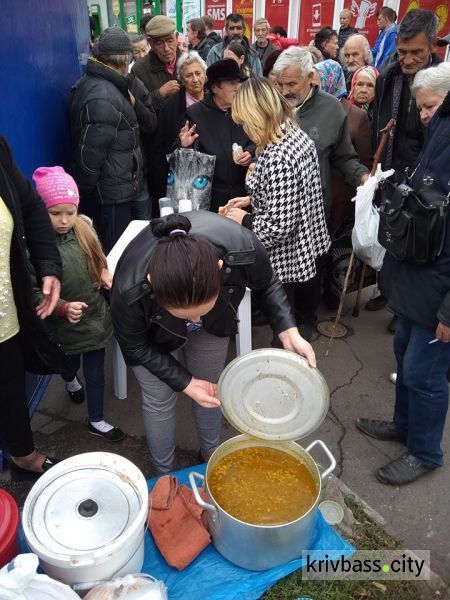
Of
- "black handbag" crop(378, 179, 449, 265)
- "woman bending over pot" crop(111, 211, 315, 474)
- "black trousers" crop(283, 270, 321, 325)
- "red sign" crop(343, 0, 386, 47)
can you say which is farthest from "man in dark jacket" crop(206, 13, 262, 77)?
"red sign" crop(343, 0, 386, 47)

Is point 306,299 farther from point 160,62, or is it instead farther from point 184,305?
point 160,62

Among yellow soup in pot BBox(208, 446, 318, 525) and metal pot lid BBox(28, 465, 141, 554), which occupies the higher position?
metal pot lid BBox(28, 465, 141, 554)

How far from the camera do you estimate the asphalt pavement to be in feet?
7.83

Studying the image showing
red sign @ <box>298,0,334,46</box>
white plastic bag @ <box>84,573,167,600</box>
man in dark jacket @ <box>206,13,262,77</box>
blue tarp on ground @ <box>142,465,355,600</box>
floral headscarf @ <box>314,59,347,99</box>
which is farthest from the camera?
red sign @ <box>298,0,334,46</box>

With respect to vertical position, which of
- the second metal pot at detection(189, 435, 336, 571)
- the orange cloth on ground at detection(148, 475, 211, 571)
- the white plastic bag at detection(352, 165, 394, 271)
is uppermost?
the white plastic bag at detection(352, 165, 394, 271)

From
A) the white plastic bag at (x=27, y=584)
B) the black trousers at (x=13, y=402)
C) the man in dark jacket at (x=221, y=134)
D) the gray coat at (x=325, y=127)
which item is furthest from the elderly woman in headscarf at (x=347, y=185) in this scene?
the white plastic bag at (x=27, y=584)

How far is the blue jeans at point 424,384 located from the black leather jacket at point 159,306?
33.1 inches

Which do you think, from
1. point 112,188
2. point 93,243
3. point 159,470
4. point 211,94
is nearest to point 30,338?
point 93,243

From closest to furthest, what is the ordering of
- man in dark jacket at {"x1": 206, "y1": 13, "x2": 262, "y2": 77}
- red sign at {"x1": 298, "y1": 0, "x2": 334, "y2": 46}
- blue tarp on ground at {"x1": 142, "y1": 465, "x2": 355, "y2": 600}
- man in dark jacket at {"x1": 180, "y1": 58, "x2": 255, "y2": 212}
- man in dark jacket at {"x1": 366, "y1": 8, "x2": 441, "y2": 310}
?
blue tarp on ground at {"x1": 142, "y1": 465, "x2": 355, "y2": 600} → man in dark jacket at {"x1": 366, "y1": 8, "x2": 441, "y2": 310} → man in dark jacket at {"x1": 180, "y1": 58, "x2": 255, "y2": 212} → man in dark jacket at {"x1": 206, "y1": 13, "x2": 262, "y2": 77} → red sign at {"x1": 298, "y1": 0, "x2": 334, "y2": 46}

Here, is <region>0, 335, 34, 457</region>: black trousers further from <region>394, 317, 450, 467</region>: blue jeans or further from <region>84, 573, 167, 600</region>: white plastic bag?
<region>394, 317, 450, 467</region>: blue jeans

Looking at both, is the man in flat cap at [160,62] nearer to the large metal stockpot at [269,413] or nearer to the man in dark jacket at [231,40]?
the man in dark jacket at [231,40]

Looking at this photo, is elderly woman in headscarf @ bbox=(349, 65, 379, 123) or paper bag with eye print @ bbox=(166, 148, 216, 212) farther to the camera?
elderly woman in headscarf @ bbox=(349, 65, 379, 123)

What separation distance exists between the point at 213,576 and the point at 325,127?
2.82 metres

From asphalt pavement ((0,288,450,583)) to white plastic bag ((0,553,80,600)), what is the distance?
128cm
